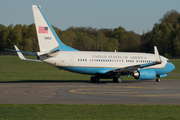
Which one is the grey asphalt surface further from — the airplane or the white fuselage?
the white fuselage

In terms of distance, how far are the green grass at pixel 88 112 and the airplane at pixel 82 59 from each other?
14181 millimetres

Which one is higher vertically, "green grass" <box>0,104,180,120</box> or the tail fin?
the tail fin

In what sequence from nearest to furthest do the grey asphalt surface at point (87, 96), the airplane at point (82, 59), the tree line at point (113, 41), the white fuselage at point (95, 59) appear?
the grey asphalt surface at point (87, 96)
the airplane at point (82, 59)
the white fuselage at point (95, 59)
the tree line at point (113, 41)

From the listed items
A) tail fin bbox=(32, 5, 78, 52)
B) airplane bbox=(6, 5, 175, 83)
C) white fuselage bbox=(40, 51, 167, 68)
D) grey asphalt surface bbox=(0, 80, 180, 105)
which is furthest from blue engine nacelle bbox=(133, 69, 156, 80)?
tail fin bbox=(32, 5, 78, 52)

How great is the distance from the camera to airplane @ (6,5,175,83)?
2789 centimetres

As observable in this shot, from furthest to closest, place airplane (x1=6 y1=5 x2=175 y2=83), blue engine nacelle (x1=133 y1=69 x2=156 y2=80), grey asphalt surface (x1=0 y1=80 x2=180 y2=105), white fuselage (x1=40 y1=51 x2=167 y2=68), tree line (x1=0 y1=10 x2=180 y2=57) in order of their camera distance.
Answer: tree line (x1=0 y1=10 x2=180 y2=57), blue engine nacelle (x1=133 y1=69 x2=156 y2=80), white fuselage (x1=40 y1=51 x2=167 y2=68), airplane (x1=6 y1=5 x2=175 y2=83), grey asphalt surface (x1=0 y1=80 x2=180 y2=105)

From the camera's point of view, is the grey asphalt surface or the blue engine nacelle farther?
the blue engine nacelle

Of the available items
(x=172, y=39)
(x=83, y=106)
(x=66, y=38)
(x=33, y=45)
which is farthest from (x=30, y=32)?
(x=83, y=106)

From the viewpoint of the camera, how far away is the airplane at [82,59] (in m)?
27.9

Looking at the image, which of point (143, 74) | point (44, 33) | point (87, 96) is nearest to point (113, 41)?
point (143, 74)

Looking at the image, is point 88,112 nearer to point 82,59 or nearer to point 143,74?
point 82,59

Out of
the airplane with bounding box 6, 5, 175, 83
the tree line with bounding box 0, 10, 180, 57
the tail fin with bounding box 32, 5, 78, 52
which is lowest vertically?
the airplane with bounding box 6, 5, 175, 83

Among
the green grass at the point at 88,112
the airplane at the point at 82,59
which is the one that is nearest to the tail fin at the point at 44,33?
the airplane at the point at 82,59

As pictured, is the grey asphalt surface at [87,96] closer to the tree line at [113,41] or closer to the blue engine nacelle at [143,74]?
the blue engine nacelle at [143,74]
